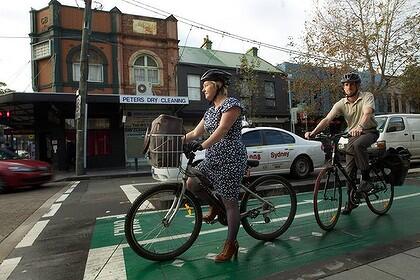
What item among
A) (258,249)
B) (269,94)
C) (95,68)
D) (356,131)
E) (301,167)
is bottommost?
(258,249)

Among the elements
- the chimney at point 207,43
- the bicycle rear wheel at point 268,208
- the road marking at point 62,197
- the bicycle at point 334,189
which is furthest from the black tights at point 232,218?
the chimney at point 207,43

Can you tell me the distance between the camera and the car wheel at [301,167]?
1108 cm

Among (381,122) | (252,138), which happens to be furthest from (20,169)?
(381,122)

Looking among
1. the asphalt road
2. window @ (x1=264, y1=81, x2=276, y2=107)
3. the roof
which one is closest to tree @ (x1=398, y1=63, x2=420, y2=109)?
window @ (x1=264, y1=81, x2=276, y2=107)

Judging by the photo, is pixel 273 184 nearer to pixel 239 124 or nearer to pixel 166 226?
pixel 239 124

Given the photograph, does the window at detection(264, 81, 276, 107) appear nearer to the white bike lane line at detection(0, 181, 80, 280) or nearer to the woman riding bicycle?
the white bike lane line at detection(0, 181, 80, 280)

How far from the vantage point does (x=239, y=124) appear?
3965 mm

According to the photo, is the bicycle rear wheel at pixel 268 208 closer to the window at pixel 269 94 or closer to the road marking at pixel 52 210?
the road marking at pixel 52 210

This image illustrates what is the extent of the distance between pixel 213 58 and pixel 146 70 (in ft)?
20.1

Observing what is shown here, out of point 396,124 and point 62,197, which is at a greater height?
point 396,124

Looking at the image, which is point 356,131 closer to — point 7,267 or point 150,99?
point 7,267

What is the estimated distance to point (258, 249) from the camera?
4.36m

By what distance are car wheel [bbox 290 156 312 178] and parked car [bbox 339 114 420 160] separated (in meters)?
2.80

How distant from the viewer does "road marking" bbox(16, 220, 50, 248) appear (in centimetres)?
534
